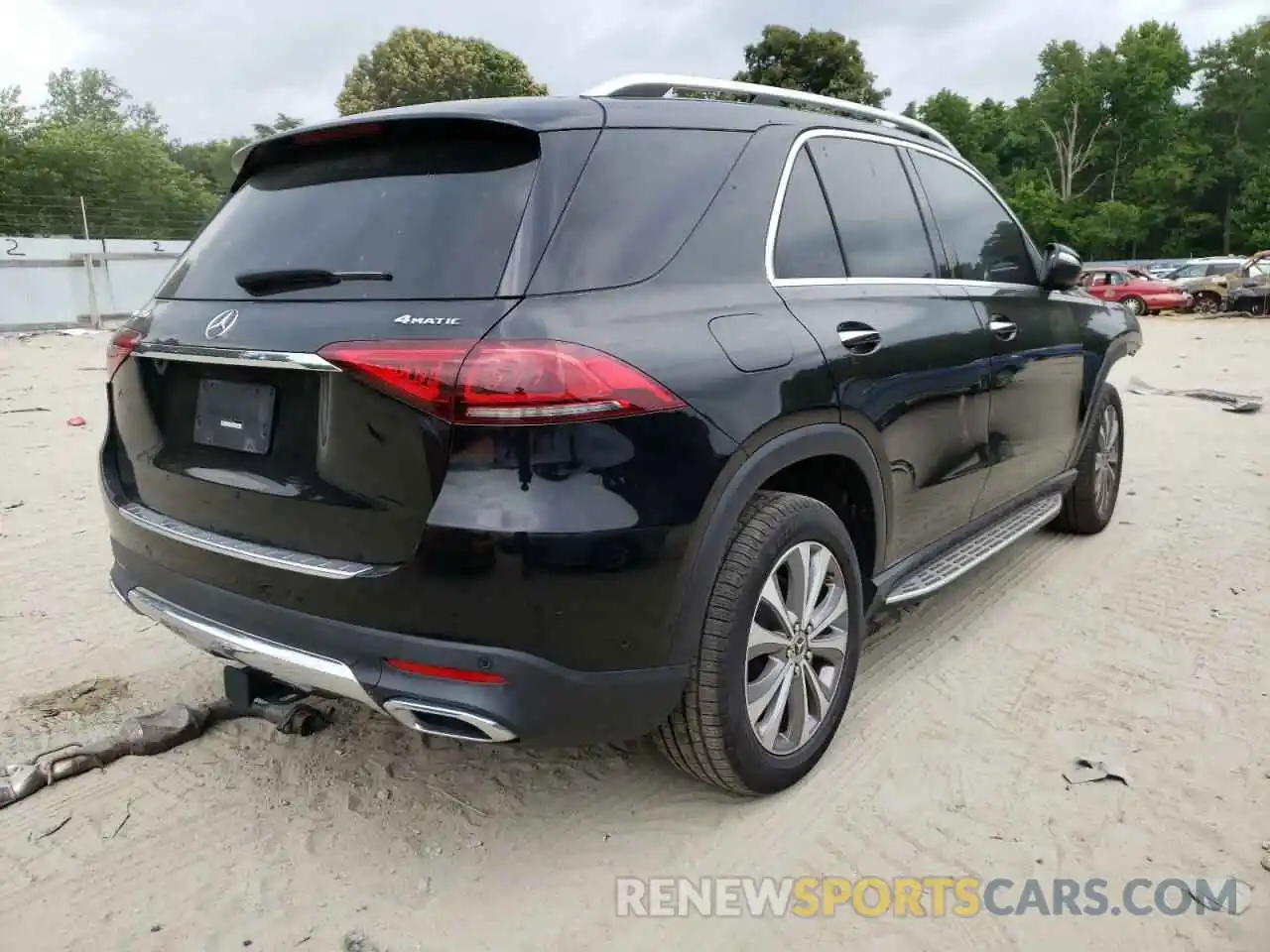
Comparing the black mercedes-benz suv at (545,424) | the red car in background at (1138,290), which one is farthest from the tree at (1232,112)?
the black mercedes-benz suv at (545,424)

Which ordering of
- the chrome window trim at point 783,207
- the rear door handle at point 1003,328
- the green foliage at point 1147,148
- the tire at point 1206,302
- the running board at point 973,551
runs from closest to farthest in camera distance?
the chrome window trim at point 783,207 < the running board at point 973,551 < the rear door handle at point 1003,328 < the tire at point 1206,302 < the green foliage at point 1147,148

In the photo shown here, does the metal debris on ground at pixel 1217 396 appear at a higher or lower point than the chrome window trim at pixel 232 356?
lower

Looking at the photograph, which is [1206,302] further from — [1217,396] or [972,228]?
[972,228]

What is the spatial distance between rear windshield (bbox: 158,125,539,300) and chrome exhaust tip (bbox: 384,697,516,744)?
0.87 m

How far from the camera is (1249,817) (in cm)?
248

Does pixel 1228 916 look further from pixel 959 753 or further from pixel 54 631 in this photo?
pixel 54 631

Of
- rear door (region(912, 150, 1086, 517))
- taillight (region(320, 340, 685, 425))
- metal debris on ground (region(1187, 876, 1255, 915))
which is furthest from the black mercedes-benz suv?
metal debris on ground (region(1187, 876, 1255, 915))

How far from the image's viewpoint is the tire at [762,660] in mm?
2254

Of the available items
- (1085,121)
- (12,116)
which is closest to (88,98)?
(12,116)

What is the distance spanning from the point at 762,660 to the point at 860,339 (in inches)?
37.3

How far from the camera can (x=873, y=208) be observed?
3.09 metres

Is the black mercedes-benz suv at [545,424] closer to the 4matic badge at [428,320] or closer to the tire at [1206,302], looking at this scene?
the 4matic badge at [428,320]

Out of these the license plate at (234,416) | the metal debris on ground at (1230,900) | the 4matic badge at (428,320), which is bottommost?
the metal debris on ground at (1230,900)

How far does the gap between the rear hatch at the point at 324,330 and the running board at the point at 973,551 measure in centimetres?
164
